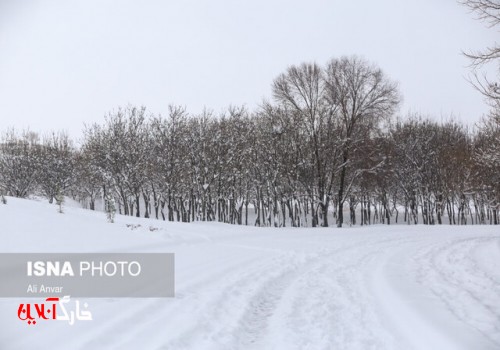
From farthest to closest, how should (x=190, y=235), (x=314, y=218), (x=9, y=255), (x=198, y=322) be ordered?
(x=314, y=218) < (x=190, y=235) < (x=9, y=255) < (x=198, y=322)

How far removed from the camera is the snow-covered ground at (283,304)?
4969 mm

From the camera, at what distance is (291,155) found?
124ft

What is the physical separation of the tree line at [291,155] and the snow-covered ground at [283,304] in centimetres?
2318

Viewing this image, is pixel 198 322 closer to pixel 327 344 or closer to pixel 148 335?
pixel 148 335

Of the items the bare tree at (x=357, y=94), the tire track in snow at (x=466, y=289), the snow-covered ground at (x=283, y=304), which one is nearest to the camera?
the snow-covered ground at (x=283, y=304)

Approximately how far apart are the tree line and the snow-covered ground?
23178mm

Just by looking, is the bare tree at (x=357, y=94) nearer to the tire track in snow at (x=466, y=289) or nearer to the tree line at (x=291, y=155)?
the tree line at (x=291, y=155)

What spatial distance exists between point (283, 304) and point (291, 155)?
31.6 metres

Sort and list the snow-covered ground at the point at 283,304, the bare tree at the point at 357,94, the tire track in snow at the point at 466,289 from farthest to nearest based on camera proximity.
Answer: the bare tree at the point at 357,94, the tire track in snow at the point at 466,289, the snow-covered ground at the point at 283,304

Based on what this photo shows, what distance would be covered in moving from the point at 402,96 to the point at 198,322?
1301 inches

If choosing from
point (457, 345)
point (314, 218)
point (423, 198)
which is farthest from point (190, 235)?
point (423, 198)

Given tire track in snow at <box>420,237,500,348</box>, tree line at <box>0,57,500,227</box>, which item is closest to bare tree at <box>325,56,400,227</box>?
tree line at <box>0,57,500,227</box>

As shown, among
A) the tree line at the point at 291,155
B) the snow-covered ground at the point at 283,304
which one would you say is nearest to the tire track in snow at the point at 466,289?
the snow-covered ground at the point at 283,304

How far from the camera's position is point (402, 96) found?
110ft
